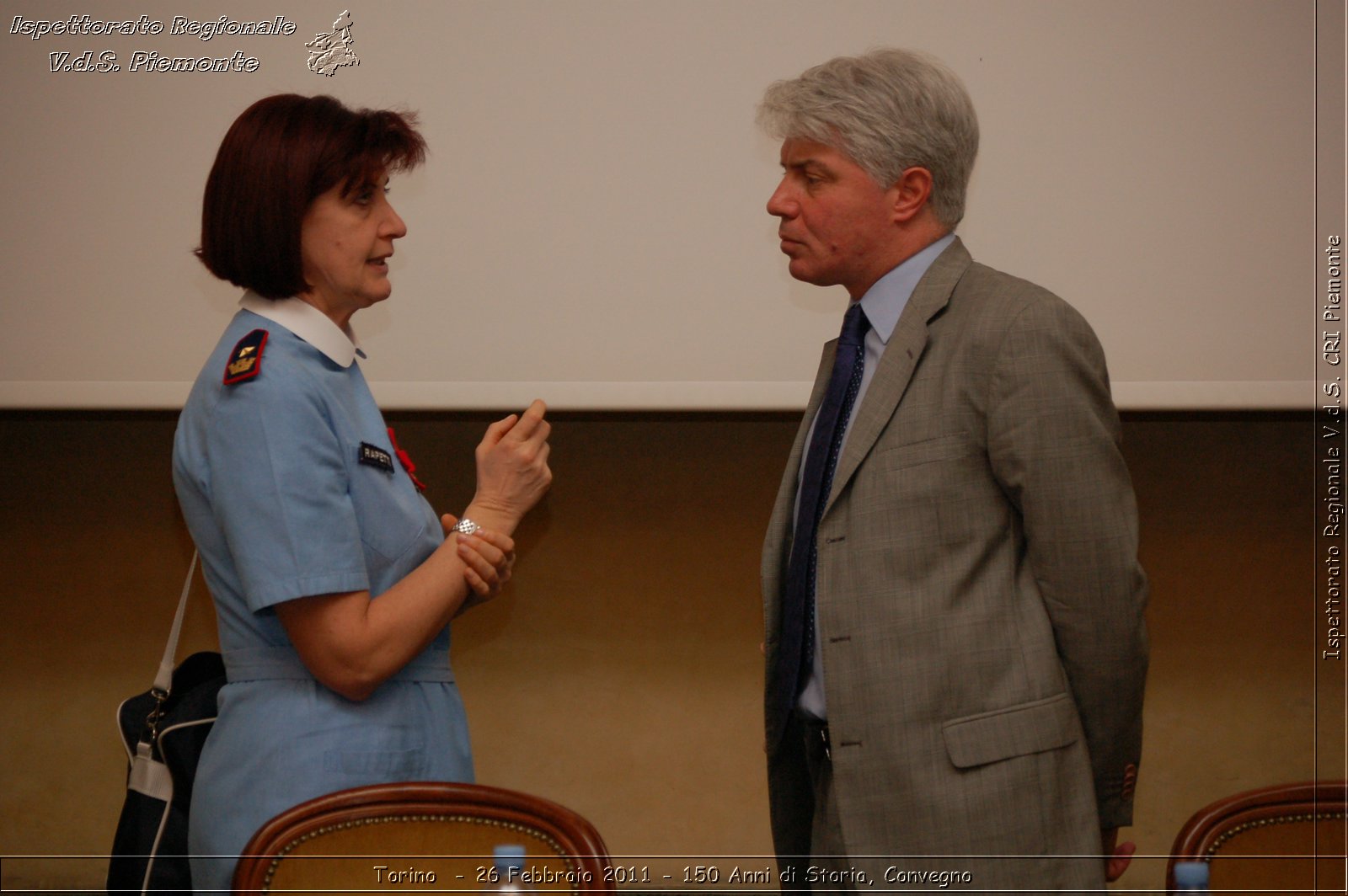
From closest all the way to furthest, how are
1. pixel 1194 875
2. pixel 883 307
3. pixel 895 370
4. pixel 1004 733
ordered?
pixel 1194 875 → pixel 1004 733 → pixel 895 370 → pixel 883 307

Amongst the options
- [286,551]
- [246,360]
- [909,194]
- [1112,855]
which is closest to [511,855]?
[286,551]

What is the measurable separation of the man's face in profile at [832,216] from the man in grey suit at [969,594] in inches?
2.0

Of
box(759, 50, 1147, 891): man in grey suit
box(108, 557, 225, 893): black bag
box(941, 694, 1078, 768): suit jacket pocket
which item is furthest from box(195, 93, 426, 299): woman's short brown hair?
box(941, 694, 1078, 768): suit jacket pocket

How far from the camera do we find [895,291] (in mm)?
1636

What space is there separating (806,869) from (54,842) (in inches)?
83.4

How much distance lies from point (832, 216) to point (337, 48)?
1431 millimetres

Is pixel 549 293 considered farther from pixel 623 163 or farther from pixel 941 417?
pixel 941 417

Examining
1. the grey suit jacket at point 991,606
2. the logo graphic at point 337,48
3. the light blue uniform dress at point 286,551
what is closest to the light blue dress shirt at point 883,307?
the grey suit jacket at point 991,606

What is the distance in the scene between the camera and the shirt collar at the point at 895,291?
5.32 ft

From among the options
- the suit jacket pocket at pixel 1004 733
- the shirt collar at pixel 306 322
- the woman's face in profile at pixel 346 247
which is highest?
the woman's face in profile at pixel 346 247

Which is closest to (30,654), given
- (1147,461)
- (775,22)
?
(775,22)

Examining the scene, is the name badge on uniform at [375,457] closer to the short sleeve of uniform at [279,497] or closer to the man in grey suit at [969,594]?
the short sleeve of uniform at [279,497]

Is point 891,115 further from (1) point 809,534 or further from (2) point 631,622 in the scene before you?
(2) point 631,622

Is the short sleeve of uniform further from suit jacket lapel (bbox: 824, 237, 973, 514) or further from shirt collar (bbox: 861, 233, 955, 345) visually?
shirt collar (bbox: 861, 233, 955, 345)
